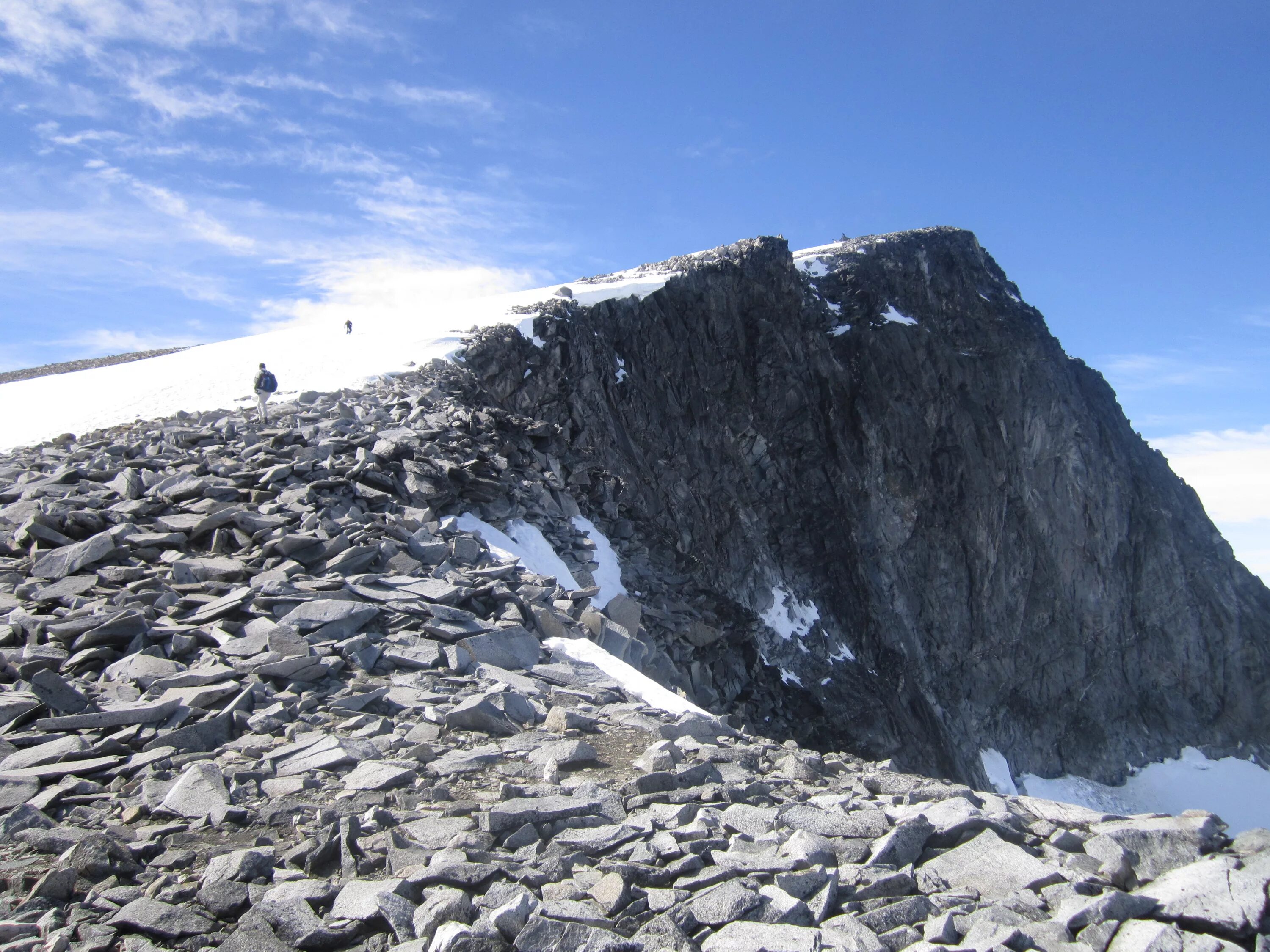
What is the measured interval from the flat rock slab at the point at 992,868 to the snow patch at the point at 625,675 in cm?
380

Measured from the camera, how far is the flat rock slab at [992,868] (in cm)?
407

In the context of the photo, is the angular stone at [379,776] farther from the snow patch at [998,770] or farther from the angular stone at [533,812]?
the snow patch at [998,770]

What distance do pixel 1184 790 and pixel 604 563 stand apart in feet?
133

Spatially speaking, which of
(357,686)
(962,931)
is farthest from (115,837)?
(962,931)

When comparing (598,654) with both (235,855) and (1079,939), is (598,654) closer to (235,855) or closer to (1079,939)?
(235,855)

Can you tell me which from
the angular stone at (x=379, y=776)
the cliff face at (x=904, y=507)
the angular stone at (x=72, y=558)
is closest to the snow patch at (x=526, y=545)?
the cliff face at (x=904, y=507)

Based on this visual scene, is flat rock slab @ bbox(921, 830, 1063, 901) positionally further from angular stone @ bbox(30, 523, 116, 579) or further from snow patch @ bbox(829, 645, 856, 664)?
snow patch @ bbox(829, 645, 856, 664)

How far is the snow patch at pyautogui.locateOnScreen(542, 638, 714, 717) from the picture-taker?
848 centimetres

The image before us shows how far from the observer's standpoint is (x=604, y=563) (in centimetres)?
1752

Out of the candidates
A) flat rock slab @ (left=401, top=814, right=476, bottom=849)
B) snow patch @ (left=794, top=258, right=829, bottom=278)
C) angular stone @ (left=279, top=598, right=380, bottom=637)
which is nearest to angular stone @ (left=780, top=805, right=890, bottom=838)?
flat rock slab @ (left=401, top=814, right=476, bottom=849)

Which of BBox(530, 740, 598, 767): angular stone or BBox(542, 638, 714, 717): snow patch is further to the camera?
BBox(542, 638, 714, 717): snow patch

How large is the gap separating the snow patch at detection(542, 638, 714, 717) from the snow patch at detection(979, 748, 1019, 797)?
101ft

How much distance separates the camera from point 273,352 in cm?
2555

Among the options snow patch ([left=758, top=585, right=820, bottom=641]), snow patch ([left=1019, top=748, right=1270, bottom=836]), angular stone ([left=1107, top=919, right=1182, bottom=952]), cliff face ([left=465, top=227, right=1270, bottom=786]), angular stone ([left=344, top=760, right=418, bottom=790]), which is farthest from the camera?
snow patch ([left=1019, top=748, right=1270, bottom=836])
